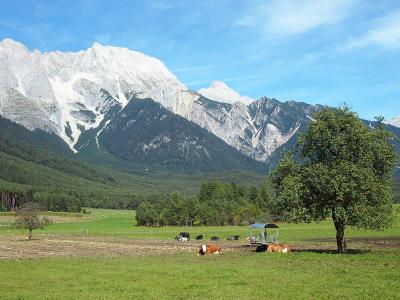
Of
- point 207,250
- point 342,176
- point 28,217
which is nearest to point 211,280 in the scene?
point 342,176

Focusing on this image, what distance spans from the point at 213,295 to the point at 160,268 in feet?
52.2

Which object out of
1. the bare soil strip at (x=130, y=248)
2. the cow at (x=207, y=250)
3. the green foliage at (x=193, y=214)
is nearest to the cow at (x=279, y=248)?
the bare soil strip at (x=130, y=248)

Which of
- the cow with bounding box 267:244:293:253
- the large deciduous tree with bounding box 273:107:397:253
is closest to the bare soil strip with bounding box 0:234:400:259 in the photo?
the cow with bounding box 267:244:293:253

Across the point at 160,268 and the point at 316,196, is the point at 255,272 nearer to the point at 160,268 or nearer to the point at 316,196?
the point at 160,268

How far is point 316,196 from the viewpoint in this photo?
2339 inches

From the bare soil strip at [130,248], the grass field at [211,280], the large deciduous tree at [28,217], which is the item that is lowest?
the bare soil strip at [130,248]

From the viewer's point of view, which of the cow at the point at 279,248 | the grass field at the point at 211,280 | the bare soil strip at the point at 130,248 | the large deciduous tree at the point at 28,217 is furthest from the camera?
the large deciduous tree at the point at 28,217

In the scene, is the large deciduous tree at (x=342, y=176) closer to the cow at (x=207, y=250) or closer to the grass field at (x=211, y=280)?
the grass field at (x=211, y=280)

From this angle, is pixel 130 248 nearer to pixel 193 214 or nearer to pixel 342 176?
pixel 342 176

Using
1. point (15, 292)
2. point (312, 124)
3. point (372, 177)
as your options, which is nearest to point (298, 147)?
point (312, 124)

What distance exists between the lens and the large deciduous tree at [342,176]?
2222 inches

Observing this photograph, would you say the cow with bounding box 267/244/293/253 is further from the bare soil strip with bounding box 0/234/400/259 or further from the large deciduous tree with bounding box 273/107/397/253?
the large deciduous tree with bounding box 273/107/397/253

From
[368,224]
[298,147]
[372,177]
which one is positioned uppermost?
[298,147]

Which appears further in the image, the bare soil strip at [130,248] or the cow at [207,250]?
the bare soil strip at [130,248]
